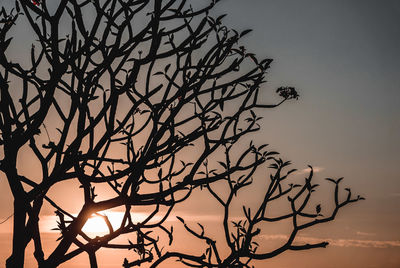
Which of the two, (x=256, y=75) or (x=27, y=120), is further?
(x=256, y=75)

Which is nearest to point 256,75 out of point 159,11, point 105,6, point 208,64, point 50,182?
point 208,64

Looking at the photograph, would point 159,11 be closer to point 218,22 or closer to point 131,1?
point 131,1

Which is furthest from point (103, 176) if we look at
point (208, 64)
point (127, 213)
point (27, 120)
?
point (208, 64)

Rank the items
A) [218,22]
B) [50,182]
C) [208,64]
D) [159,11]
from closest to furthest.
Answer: [50,182] < [159,11] < [208,64] < [218,22]

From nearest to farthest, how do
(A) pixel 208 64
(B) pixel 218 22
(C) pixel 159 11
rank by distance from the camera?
1. (C) pixel 159 11
2. (A) pixel 208 64
3. (B) pixel 218 22

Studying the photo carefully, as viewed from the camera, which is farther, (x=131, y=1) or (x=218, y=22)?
(x=218, y=22)

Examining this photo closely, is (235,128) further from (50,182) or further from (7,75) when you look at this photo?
(7,75)

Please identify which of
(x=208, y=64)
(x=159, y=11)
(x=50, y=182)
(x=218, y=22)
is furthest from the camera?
(x=218, y=22)

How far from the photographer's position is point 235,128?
268 inches

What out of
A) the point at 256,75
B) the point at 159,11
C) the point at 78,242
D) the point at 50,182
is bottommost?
the point at 78,242

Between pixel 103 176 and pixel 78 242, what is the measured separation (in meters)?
0.88

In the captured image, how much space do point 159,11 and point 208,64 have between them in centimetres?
99

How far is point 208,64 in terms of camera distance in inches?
256

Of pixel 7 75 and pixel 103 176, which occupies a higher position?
pixel 7 75
